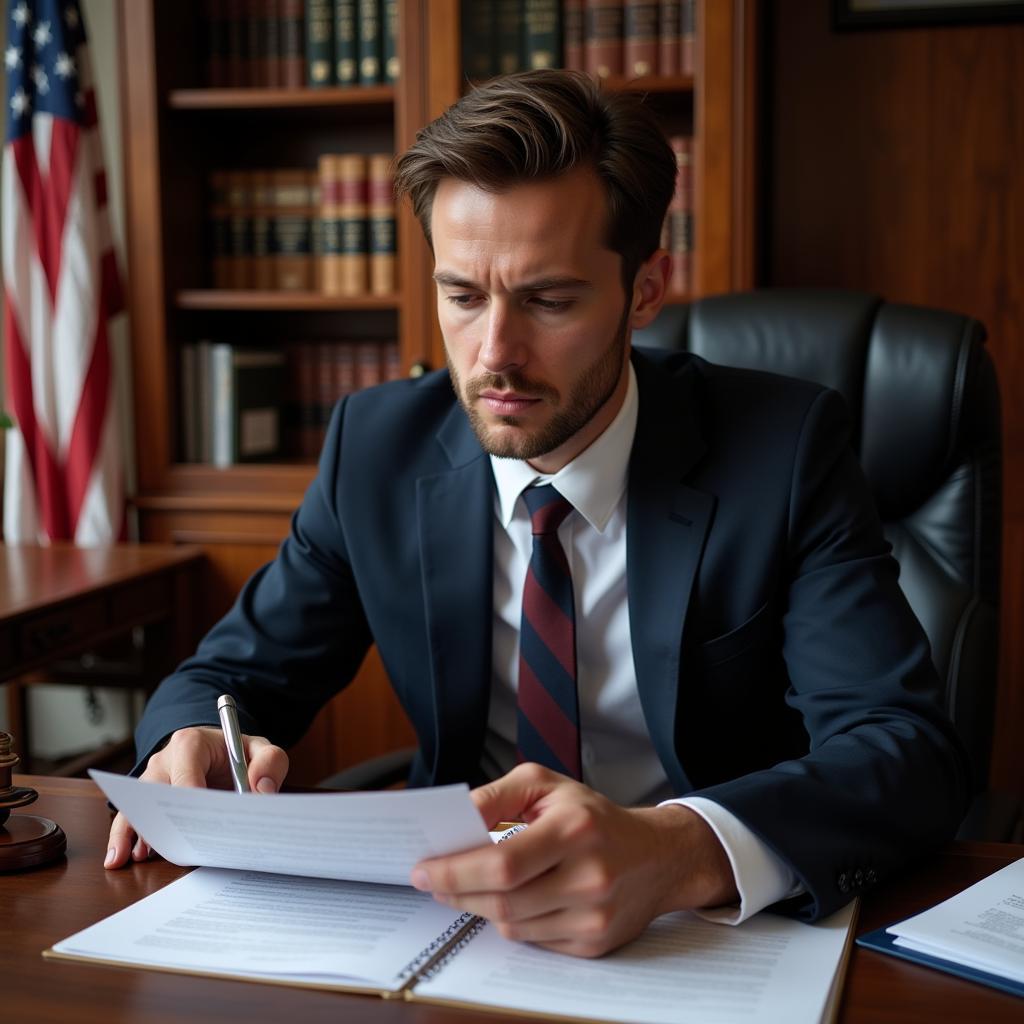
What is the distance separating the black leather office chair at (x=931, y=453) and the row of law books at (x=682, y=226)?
96 cm

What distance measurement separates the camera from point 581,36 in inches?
→ 104

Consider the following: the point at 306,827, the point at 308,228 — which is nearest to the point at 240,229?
the point at 308,228

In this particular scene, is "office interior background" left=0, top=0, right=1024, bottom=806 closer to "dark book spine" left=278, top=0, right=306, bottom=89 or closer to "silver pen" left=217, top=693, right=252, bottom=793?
"dark book spine" left=278, top=0, right=306, bottom=89

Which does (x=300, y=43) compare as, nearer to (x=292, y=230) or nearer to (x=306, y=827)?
(x=292, y=230)

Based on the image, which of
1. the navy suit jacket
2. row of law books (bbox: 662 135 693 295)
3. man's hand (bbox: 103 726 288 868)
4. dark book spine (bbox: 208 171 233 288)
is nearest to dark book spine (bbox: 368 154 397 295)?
dark book spine (bbox: 208 171 233 288)

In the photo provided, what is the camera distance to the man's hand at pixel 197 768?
103 cm

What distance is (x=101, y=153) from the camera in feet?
9.36

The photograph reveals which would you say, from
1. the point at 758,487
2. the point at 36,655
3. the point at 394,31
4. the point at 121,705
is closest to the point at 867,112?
the point at 394,31

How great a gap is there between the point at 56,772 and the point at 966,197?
240cm

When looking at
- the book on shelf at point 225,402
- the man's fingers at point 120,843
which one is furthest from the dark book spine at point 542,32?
the man's fingers at point 120,843

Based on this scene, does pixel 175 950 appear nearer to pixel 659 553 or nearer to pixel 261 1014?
pixel 261 1014

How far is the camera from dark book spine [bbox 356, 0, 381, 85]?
8.98 feet

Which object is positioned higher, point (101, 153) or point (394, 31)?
point (394, 31)

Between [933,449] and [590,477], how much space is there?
19.4 inches
